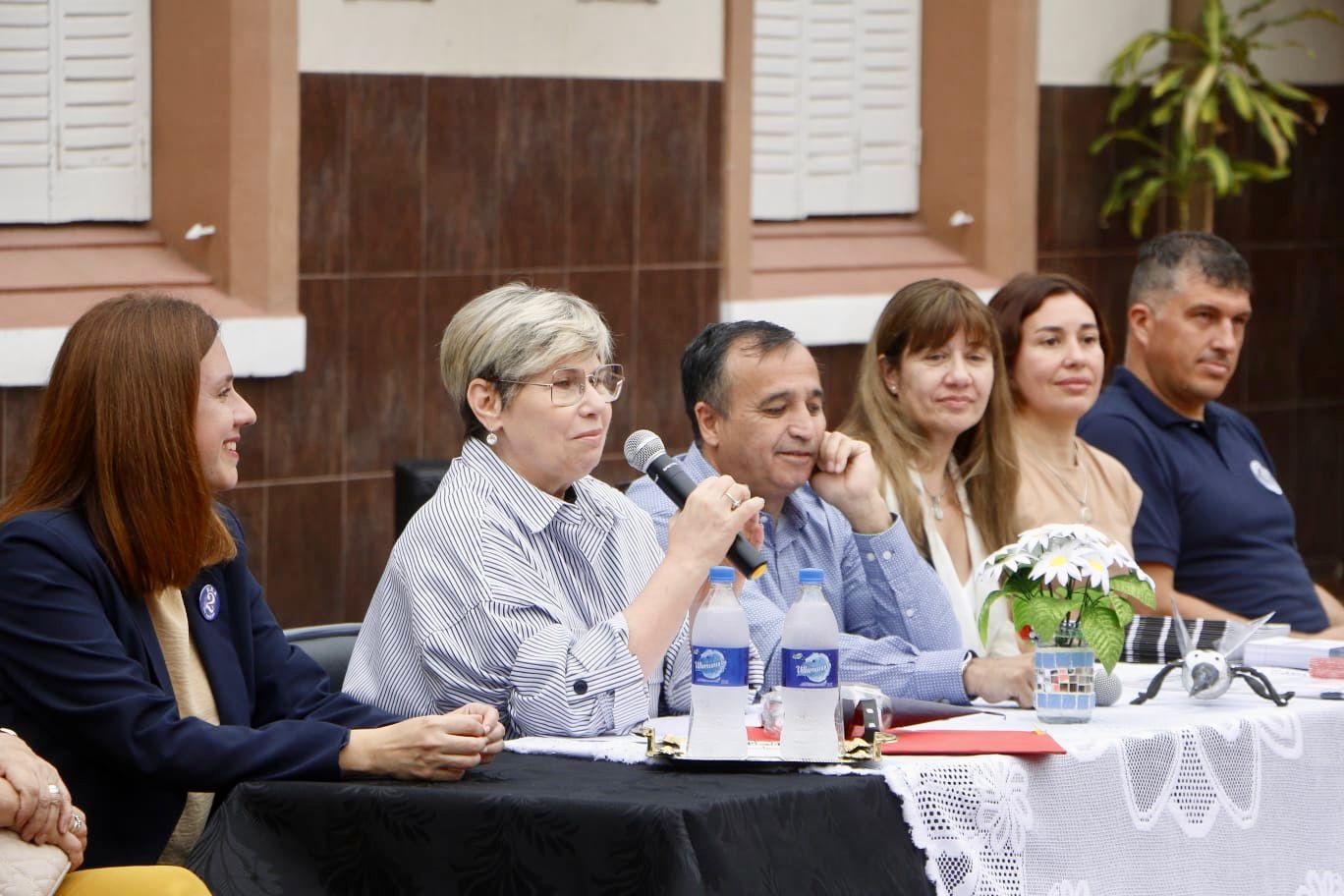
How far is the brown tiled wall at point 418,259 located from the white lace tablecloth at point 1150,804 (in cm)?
342

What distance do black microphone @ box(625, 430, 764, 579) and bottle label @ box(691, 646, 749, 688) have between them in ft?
1.03

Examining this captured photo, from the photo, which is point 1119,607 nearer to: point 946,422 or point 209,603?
point 946,422

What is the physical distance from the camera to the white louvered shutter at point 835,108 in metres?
8.07

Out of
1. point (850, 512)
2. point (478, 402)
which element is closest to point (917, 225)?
point (850, 512)

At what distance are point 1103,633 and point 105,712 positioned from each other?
5.27 ft

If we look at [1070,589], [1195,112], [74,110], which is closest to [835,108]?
[1195,112]

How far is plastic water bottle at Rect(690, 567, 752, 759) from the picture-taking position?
3.03 metres

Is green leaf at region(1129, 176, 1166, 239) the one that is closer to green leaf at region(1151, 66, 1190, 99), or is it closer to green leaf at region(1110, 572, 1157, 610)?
green leaf at region(1151, 66, 1190, 99)

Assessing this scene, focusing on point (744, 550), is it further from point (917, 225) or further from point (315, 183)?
point (917, 225)

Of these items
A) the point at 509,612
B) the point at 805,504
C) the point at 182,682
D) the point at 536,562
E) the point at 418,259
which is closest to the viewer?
the point at 182,682

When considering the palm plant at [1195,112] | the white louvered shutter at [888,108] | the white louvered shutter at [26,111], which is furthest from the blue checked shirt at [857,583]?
the palm plant at [1195,112]

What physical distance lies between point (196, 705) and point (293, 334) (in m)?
3.48

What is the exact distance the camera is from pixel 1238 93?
332 inches

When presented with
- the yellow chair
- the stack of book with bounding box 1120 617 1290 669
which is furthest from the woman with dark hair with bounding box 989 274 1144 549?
the yellow chair
